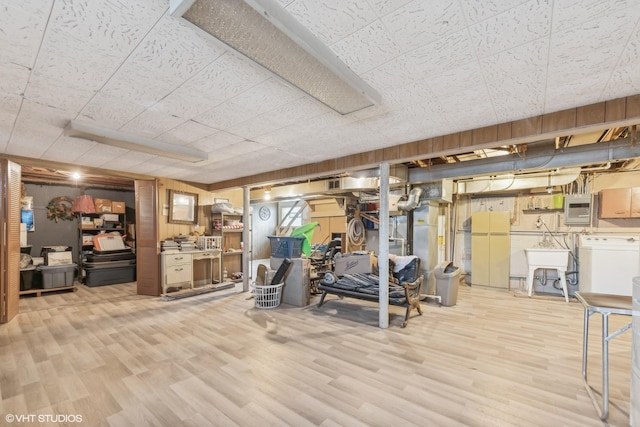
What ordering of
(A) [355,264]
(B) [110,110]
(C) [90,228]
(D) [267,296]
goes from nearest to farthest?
(B) [110,110] < (A) [355,264] < (D) [267,296] < (C) [90,228]

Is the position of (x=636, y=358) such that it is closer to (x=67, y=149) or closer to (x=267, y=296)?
(x=267, y=296)

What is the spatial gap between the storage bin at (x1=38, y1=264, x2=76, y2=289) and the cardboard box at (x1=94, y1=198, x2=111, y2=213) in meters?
1.67

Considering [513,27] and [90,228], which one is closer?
[513,27]

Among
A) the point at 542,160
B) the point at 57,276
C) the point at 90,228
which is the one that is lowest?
the point at 57,276

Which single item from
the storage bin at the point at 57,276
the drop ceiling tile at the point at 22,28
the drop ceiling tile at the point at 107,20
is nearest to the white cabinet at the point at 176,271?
the storage bin at the point at 57,276

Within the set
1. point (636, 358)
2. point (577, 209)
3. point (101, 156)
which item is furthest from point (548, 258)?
point (101, 156)

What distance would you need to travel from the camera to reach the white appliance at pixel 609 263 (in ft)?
15.5

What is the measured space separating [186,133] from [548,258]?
6695 millimetres

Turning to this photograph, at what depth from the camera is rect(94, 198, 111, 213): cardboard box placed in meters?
6.87

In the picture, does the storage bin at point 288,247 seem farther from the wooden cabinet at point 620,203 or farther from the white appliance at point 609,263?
the wooden cabinet at point 620,203

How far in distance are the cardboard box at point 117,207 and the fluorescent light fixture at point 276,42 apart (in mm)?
7315

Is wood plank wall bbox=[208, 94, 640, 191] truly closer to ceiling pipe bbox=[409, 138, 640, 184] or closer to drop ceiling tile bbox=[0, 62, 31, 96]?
ceiling pipe bbox=[409, 138, 640, 184]

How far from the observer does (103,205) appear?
695cm

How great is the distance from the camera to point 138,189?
18.4 ft
